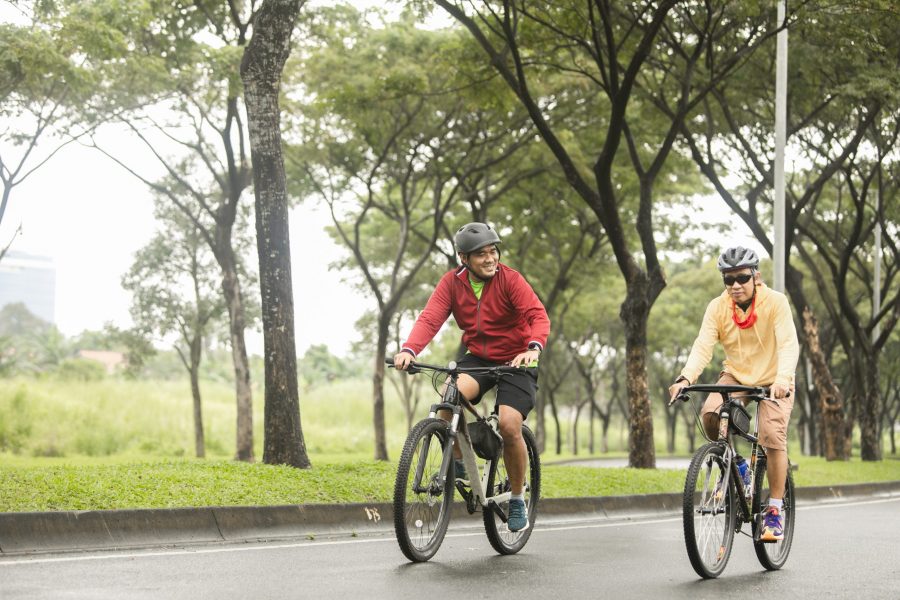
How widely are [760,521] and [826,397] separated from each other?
18.4 m

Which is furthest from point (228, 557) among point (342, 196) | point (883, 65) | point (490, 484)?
point (342, 196)

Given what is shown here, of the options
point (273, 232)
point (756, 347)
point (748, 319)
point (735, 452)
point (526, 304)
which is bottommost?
point (735, 452)

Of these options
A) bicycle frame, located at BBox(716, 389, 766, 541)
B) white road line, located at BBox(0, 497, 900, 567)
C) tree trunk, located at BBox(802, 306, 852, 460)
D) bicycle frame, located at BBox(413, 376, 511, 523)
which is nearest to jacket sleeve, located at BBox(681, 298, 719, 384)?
bicycle frame, located at BBox(716, 389, 766, 541)

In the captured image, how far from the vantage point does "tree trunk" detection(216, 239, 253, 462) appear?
69.8 ft

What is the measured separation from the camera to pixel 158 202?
28766 mm

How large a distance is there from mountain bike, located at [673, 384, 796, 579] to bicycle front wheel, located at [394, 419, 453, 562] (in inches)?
55.6

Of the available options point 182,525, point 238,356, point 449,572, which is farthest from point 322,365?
point 449,572

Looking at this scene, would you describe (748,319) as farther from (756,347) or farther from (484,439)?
(484,439)

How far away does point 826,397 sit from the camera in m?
24.4

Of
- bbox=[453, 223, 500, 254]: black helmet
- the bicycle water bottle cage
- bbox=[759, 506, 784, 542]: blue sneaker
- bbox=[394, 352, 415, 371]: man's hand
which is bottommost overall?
bbox=[759, 506, 784, 542]: blue sneaker

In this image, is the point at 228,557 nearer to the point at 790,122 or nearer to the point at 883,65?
the point at 883,65

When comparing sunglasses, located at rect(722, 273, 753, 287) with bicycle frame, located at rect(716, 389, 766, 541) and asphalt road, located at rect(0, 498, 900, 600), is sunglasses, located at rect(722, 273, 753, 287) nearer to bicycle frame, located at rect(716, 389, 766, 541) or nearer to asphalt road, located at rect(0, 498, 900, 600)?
bicycle frame, located at rect(716, 389, 766, 541)

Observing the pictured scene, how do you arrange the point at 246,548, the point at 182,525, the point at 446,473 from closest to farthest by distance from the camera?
the point at 446,473
the point at 246,548
the point at 182,525

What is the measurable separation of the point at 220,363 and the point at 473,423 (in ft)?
192
